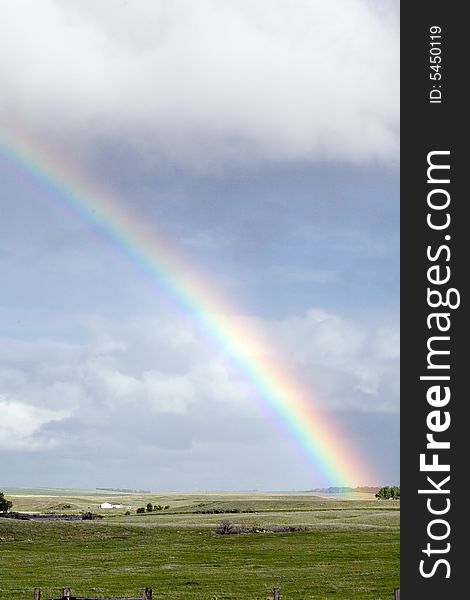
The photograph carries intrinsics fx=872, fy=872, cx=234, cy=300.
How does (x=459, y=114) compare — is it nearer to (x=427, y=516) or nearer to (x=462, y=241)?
(x=462, y=241)

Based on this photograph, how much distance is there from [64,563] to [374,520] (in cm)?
5137

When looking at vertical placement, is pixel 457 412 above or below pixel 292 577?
above

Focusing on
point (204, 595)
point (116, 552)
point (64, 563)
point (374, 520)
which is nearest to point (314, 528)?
point (374, 520)

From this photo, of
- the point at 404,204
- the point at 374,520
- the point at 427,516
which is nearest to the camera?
the point at 427,516

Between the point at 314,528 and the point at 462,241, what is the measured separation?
74521 mm

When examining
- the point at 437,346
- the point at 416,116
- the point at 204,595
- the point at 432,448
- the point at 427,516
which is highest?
the point at 416,116

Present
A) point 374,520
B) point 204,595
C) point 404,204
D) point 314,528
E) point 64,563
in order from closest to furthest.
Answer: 1. point 404,204
2. point 204,595
3. point 64,563
4. point 314,528
5. point 374,520

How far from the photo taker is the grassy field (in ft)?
179

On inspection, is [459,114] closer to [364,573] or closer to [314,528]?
[364,573]

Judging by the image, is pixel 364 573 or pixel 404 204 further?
pixel 364 573

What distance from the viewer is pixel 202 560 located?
73688 millimetres

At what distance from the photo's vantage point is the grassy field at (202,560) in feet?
179

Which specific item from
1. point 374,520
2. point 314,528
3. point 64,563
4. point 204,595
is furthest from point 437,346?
point 374,520

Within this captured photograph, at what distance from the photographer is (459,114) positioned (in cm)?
3150
